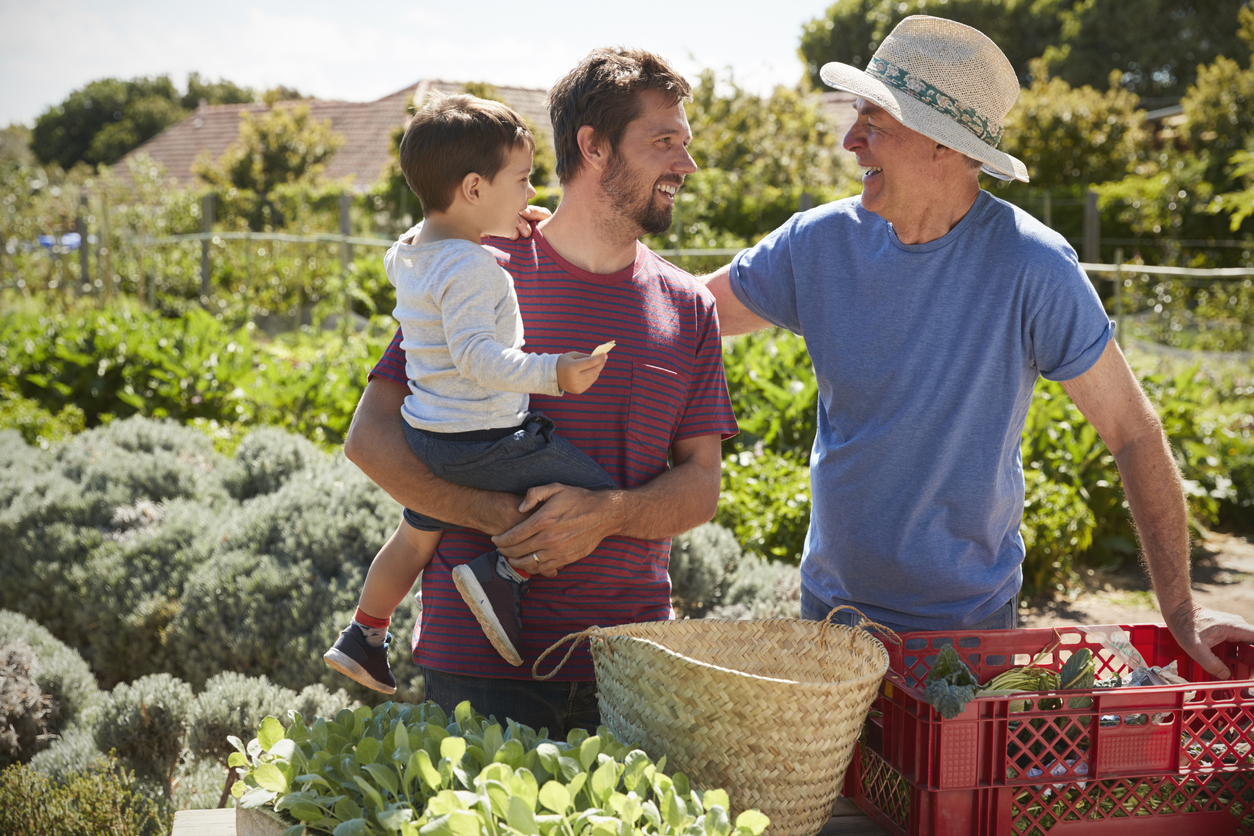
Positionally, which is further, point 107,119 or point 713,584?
point 107,119

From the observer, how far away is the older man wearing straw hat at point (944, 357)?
189cm

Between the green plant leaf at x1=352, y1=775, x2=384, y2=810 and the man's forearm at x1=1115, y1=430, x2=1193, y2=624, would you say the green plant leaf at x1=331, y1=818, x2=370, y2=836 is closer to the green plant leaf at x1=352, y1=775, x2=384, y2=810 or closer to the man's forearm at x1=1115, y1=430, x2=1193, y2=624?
the green plant leaf at x1=352, y1=775, x2=384, y2=810

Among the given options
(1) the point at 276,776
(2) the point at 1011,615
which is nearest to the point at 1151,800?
(2) the point at 1011,615

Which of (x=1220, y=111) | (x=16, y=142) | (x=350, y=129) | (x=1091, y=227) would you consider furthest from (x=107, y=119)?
(x=1091, y=227)

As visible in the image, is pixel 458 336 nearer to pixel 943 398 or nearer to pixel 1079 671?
pixel 943 398

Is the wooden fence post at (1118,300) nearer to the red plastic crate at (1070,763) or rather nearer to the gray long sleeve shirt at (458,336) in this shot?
the red plastic crate at (1070,763)

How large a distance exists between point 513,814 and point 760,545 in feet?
13.4

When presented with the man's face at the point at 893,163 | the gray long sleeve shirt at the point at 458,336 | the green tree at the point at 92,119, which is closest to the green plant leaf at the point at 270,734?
the gray long sleeve shirt at the point at 458,336

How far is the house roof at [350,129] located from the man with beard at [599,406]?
18.2m

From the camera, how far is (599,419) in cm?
197

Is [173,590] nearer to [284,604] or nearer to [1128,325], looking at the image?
[284,604]

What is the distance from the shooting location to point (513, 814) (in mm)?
993

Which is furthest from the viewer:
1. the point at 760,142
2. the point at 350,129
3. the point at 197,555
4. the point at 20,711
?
the point at 350,129

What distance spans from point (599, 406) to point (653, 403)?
0.38 feet
